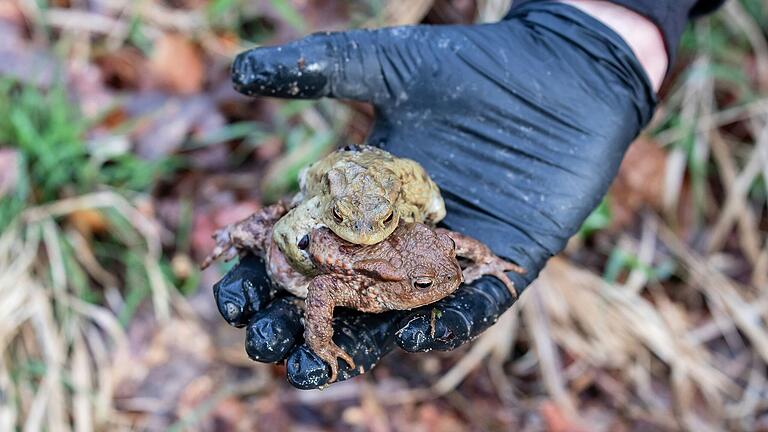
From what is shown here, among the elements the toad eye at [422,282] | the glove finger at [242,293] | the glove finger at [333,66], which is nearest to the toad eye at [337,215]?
the toad eye at [422,282]

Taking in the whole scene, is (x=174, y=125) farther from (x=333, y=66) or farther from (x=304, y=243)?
(x=304, y=243)

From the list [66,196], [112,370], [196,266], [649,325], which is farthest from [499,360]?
[66,196]

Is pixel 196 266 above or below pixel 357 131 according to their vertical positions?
below

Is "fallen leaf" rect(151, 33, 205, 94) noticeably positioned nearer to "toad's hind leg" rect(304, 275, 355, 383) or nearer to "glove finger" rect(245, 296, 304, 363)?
"glove finger" rect(245, 296, 304, 363)

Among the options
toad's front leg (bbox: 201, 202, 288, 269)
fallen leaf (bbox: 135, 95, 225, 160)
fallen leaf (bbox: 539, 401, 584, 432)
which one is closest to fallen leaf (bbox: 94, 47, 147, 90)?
fallen leaf (bbox: 135, 95, 225, 160)

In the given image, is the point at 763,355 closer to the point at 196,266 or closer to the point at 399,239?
the point at 399,239

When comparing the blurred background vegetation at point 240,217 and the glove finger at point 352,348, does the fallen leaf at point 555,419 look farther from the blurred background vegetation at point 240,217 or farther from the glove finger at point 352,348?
the glove finger at point 352,348

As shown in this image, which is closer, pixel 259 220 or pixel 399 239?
pixel 399 239
